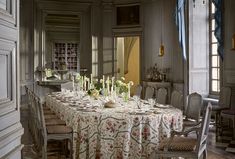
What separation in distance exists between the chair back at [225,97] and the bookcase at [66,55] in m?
7.46

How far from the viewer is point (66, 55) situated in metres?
14.5

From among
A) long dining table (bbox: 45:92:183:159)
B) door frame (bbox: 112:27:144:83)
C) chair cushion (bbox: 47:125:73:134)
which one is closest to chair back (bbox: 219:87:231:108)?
long dining table (bbox: 45:92:183:159)

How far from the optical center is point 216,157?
5.18 m

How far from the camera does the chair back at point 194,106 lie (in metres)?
5.08

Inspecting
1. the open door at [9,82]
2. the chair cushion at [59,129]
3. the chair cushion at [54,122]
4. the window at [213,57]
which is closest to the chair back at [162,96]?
the chair cushion at [54,122]

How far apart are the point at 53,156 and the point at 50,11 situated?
7395mm

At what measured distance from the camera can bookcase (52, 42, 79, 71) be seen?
557 inches

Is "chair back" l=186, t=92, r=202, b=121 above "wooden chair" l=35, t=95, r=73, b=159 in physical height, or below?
above

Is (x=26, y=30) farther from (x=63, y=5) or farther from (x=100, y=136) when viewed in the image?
(x=100, y=136)

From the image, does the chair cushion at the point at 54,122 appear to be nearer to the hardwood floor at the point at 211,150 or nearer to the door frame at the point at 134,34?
the hardwood floor at the point at 211,150

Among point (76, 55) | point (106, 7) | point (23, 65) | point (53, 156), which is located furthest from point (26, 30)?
point (53, 156)

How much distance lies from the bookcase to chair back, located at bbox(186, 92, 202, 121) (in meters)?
9.19

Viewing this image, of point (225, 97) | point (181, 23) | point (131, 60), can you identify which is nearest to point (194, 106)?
point (225, 97)

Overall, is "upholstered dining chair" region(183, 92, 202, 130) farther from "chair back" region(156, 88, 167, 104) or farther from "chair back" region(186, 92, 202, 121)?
"chair back" region(156, 88, 167, 104)
